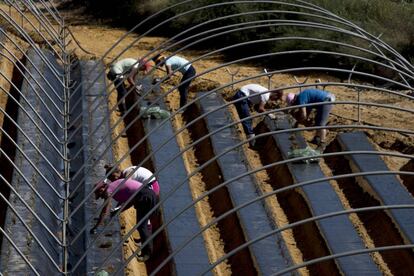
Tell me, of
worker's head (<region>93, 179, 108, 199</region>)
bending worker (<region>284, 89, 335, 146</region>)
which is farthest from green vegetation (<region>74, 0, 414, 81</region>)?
worker's head (<region>93, 179, 108, 199</region>)

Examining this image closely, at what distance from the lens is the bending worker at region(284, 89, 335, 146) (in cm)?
1553

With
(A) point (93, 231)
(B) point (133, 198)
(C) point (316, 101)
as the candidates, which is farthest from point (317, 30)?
(B) point (133, 198)

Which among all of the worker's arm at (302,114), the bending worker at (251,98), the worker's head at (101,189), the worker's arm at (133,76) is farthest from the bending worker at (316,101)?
the worker's head at (101,189)

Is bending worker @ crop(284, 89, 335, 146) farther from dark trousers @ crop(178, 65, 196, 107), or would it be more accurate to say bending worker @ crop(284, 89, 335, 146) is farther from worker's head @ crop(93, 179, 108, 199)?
worker's head @ crop(93, 179, 108, 199)

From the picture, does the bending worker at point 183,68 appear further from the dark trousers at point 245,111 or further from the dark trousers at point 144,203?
the dark trousers at point 144,203

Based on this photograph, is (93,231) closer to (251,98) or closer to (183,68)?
(251,98)

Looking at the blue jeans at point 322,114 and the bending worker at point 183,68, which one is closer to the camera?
the blue jeans at point 322,114

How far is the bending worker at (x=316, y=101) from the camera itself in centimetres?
1553

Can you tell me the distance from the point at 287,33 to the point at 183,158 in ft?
20.4

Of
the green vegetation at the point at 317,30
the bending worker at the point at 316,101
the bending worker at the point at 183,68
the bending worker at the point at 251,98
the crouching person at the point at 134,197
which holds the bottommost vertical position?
the crouching person at the point at 134,197

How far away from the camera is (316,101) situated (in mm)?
15648

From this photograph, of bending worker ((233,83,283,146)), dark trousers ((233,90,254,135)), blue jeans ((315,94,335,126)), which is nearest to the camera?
bending worker ((233,83,283,146))

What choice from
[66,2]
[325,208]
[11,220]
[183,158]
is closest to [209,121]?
[183,158]

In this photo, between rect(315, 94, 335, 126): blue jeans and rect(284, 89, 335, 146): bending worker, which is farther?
rect(315, 94, 335, 126): blue jeans
